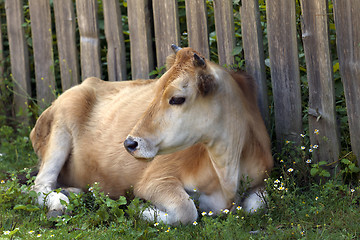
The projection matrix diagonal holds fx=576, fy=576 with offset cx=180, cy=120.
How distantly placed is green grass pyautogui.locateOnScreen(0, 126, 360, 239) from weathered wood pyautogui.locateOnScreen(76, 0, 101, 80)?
6.62 ft

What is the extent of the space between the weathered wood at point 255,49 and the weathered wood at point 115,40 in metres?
1.69

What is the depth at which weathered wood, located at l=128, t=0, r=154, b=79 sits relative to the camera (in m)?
6.22

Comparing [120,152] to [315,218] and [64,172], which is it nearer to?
[64,172]

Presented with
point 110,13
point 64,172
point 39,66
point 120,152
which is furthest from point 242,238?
point 39,66

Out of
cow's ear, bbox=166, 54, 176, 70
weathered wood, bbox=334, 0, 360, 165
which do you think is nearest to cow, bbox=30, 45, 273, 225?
cow's ear, bbox=166, 54, 176, 70

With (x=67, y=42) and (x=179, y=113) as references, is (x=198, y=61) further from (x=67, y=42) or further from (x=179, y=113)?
(x=67, y=42)

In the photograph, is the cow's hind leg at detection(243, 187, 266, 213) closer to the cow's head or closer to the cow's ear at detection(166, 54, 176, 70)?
the cow's head

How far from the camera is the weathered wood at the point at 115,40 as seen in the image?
6.50 m

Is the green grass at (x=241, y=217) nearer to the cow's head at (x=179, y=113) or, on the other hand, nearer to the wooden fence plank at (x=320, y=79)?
the wooden fence plank at (x=320, y=79)

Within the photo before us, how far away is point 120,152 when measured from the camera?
17.7 feet

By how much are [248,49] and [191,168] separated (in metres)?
1.30

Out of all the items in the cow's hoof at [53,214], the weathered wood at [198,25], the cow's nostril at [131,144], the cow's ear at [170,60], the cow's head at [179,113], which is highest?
the weathered wood at [198,25]

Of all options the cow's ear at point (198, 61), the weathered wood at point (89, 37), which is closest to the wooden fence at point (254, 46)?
the weathered wood at point (89, 37)

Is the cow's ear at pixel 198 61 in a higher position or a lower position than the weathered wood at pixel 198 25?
lower
